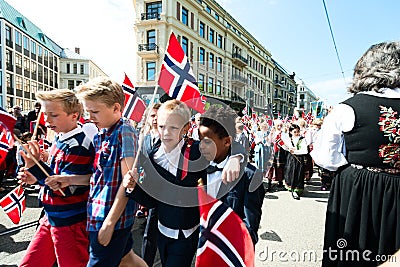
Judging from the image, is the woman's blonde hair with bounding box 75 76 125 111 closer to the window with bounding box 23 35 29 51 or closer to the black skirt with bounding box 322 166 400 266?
the black skirt with bounding box 322 166 400 266

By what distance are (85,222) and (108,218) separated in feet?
1.46

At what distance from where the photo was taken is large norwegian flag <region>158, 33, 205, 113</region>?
76.8 inches

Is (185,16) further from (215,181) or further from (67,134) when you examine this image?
(215,181)

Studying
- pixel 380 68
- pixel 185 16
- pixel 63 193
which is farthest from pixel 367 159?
pixel 185 16

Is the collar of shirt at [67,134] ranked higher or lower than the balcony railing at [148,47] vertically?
lower

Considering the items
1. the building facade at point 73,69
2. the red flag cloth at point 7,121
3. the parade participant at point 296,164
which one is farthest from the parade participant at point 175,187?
the building facade at point 73,69

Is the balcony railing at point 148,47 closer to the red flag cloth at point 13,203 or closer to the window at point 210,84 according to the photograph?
the red flag cloth at point 13,203

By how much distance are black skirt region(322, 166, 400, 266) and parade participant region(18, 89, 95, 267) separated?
1.79 metres

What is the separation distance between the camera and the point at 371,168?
1688mm

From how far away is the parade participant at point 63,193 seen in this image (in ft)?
6.17

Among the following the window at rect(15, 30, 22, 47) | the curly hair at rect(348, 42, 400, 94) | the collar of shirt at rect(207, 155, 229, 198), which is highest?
the window at rect(15, 30, 22, 47)

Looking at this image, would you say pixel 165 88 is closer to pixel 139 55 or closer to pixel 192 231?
pixel 192 231

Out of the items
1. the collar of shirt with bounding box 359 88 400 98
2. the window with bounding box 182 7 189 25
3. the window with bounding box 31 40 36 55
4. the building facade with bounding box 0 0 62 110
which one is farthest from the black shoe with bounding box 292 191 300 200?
the window with bounding box 31 40 36 55

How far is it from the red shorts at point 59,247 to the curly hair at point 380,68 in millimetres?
2217
